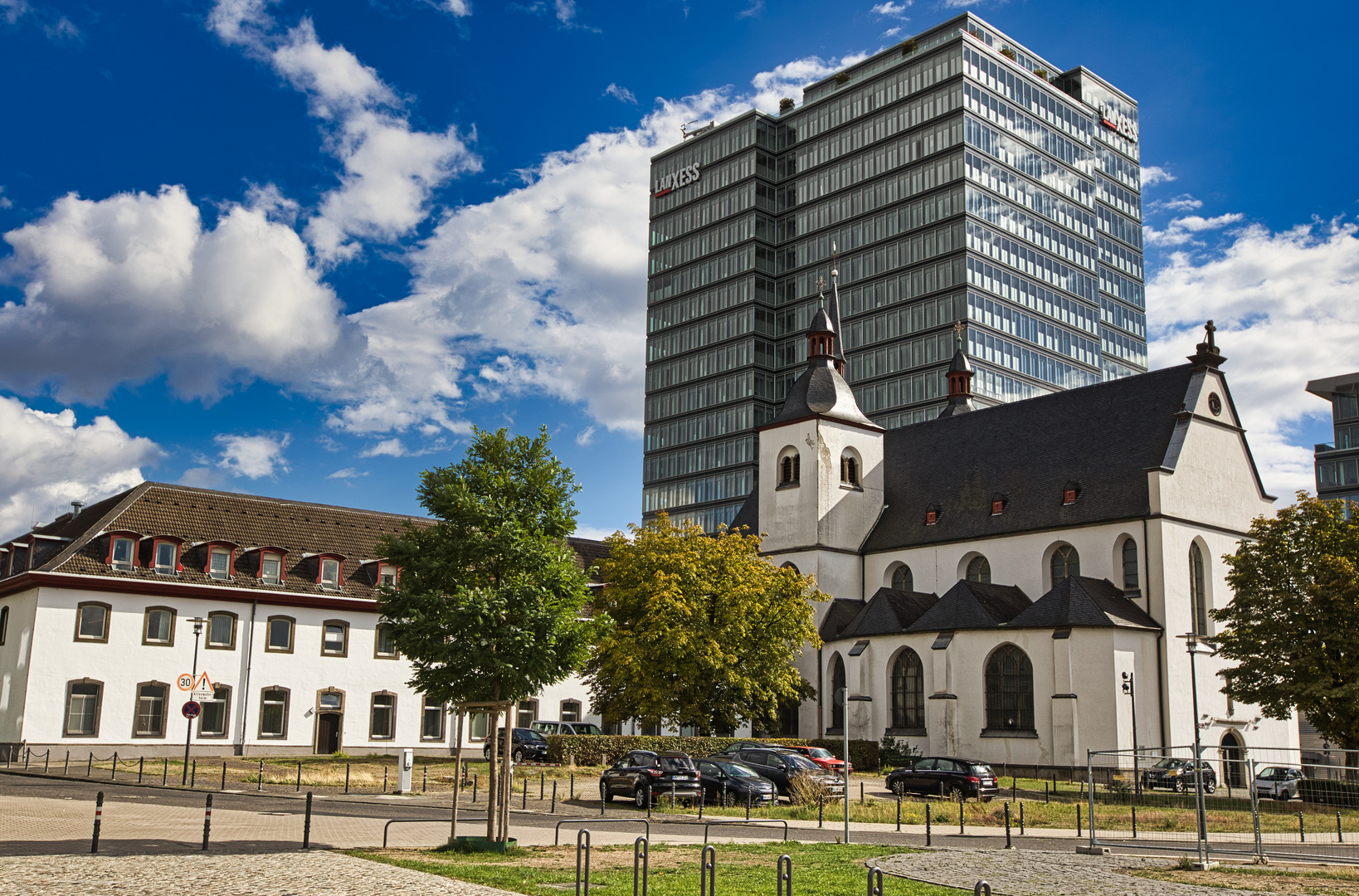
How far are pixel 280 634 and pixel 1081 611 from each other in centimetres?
3339

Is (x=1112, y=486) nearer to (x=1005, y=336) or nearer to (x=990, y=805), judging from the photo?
(x=990, y=805)

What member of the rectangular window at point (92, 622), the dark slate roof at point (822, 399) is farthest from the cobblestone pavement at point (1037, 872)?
the dark slate roof at point (822, 399)

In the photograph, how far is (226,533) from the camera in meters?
53.0

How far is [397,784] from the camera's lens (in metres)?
36.7

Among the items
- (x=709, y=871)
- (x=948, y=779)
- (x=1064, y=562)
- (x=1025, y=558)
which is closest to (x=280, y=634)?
(x=948, y=779)

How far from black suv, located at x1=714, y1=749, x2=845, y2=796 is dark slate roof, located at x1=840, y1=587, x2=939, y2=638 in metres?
17.1

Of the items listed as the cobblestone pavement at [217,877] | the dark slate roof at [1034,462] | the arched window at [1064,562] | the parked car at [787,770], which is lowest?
the cobblestone pavement at [217,877]

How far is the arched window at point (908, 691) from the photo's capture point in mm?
51219

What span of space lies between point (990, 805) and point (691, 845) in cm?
1420

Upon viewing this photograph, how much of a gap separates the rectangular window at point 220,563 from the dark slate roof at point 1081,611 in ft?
107

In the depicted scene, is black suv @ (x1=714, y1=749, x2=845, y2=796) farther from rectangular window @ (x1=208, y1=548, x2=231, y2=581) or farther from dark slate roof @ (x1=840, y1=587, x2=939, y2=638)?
rectangular window @ (x1=208, y1=548, x2=231, y2=581)

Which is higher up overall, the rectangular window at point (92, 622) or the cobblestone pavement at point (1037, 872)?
the rectangular window at point (92, 622)

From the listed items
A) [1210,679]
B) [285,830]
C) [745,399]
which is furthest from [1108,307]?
[285,830]

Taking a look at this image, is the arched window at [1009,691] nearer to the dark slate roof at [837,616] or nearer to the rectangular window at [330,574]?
the dark slate roof at [837,616]
